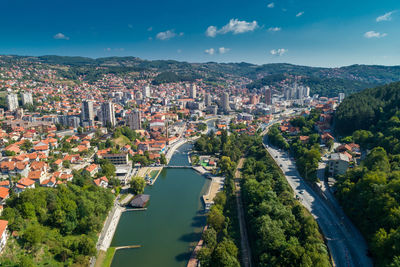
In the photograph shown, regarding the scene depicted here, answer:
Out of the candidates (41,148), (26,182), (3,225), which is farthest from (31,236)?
(41,148)

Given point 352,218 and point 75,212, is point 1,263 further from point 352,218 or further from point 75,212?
point 352,218

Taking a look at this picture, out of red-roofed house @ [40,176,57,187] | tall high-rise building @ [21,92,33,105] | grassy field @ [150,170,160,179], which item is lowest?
grassy field @ [150,170,160,179]

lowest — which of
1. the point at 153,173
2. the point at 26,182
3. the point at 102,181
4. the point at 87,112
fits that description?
the point at 153,173

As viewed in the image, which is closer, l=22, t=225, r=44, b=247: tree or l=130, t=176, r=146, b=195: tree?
l=22, t=225, r=44, b=247: tree

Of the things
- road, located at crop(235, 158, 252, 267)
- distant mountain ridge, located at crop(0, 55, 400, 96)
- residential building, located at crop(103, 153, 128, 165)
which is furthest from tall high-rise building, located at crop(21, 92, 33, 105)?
distant mountain ridge, located at crop(0, 55, 400, 96)

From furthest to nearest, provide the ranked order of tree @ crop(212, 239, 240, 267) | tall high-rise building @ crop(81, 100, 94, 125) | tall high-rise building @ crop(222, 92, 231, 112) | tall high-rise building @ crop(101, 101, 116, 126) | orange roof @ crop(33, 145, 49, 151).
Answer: tall high-rise building @ crop(222, 92, 231, 112)
tall high-rise building @ crop(101, 101, 116, 126)
tall high-rise building @ crop(81, 100, 94, 125)
orange roof @ crop(33, 145, 49, 151)
tree @ crop(212, 239, 240, 267)

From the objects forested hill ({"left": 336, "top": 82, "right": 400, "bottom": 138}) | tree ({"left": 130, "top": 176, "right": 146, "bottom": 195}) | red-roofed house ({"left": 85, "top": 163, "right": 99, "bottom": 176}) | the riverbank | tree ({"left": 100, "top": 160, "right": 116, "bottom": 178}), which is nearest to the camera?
the riverbank

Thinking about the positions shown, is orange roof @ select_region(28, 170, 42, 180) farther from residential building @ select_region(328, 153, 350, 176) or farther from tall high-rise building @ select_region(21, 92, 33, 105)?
tall high-rise building @ select_region(21, 92, 33, 105)

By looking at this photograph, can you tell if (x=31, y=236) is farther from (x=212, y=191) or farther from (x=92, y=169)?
(x=212, y=191)
